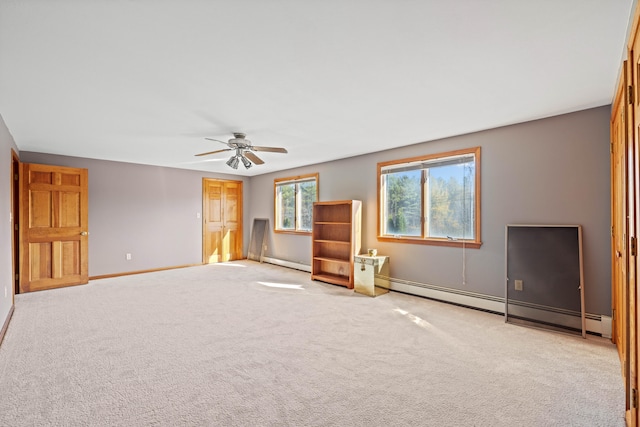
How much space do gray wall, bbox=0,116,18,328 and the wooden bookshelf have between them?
416cm

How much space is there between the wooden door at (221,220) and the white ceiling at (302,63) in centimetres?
371

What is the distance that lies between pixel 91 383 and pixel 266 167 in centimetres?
526

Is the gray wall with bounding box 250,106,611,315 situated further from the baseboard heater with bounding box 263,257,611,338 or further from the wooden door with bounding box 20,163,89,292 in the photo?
the wooden door with bounding box 20,163,89,292

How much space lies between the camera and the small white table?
4.78 metres

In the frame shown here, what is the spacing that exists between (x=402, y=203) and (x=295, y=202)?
290cm

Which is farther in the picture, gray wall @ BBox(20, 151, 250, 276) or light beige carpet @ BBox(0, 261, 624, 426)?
gray wall @ BBox(20, 151, 250, 276)

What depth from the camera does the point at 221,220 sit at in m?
7.91

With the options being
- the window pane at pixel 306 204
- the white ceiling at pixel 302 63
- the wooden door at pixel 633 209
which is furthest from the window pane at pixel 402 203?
the wooden door at pixel 633 209

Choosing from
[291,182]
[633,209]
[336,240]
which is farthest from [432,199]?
[291,182]

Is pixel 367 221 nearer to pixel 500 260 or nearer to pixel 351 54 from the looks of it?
pixel 500 260

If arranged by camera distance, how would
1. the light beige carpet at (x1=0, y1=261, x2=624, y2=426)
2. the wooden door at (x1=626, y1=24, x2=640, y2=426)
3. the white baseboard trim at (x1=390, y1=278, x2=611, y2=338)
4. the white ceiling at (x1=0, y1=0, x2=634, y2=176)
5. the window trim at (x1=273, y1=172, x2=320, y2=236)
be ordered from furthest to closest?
1. the window trim at (x1=273, y1=172, x2=320, y2=236)
2. the white baseboard trim at (x1=390, y1=278, x2=611, y2=338)
3. the light beige carpet at (x1=0, y1=261, x2=624, y2=426)
4. the white ceiling at (x1=0, y1=0, x2=634, y2=176)
5. the wooden door at (x1=626, y1=24, x2=640, y2=426)

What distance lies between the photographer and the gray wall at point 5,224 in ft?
11.0

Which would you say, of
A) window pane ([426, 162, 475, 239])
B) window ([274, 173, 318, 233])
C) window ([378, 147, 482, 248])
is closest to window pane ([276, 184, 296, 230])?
window ([274, 173, 318, 233])

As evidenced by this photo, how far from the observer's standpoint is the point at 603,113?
3.17 m
